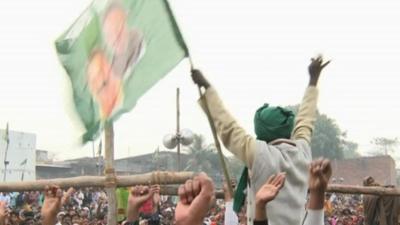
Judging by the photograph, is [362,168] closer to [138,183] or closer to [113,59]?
[138,183]

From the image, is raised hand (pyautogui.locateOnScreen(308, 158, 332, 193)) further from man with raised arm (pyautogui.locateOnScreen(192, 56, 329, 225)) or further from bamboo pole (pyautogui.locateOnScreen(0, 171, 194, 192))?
bamboo pole (pyautogui.locateOnScreen(0, 171, 194, 192))

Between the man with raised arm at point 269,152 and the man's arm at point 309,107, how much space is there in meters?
0.17

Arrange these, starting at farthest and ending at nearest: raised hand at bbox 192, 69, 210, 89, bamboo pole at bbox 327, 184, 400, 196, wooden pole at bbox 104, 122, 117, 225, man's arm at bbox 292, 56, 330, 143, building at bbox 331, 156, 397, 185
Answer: building at bbox 331, 156, 397, 185
bamboo pole at bbox 327, 184, 400, 196
wooden pole at bbox 104, 122, 117, 225
man's arm at bbox 292, 56, 330, 143
raised hand at bbox 192, 69, 210, 89

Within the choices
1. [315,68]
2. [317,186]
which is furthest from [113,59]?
[317,186]

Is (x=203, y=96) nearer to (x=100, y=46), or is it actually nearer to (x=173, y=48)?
(x=173, y=48)

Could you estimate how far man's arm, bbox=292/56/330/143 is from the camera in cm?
374

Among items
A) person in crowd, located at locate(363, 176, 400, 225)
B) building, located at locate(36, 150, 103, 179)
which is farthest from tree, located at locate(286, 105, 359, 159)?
person in crowd, located at locate(363, 176, 400, 225)

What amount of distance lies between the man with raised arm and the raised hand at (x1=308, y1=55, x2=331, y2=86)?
0.56 metres

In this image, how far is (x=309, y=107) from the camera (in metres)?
3.89

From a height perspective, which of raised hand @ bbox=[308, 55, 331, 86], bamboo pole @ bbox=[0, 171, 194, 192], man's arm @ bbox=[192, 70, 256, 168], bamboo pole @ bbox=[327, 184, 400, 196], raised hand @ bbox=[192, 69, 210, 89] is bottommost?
bamboo pole @ bbox=[327, 184, 400, 196]

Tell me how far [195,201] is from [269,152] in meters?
1.18

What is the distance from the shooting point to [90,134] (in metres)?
4.36

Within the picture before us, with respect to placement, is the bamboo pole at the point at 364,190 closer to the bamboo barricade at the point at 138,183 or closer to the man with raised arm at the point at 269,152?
the bamboo barricade at the point at 138,183

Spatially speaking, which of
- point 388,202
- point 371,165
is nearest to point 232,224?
point 388,202
